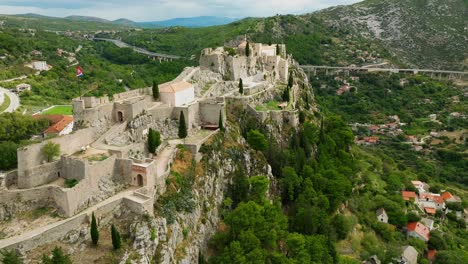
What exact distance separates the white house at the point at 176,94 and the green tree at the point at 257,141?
7941mm

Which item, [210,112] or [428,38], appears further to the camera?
[428,38]

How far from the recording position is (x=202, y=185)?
3616 centimetres

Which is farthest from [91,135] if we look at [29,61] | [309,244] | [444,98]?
[444,98]

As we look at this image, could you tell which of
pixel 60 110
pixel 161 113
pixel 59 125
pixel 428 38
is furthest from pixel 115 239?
pixel 428 38

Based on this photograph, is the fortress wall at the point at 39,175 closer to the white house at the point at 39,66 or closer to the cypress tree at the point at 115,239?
the cypress tree at the point at 115,239

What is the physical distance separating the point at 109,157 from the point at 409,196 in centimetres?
4852

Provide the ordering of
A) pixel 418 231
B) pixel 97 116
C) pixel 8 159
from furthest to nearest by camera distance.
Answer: pixel 418 231
pixel 97 116
pixel 8 159

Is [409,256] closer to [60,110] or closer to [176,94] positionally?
[176,94]

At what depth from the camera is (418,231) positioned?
53781 millimetres

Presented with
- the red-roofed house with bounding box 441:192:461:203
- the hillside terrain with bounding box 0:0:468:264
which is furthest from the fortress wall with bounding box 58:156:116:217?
the red-roofed house with bounding box 441:192:461:203

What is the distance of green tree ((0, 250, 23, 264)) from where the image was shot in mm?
22781

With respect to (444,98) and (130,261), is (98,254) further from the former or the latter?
(444,98)

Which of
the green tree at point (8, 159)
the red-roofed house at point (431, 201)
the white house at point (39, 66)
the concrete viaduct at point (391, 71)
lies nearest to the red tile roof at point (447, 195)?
the red-roofed house at point (431, 201)

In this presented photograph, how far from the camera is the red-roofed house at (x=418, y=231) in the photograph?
175 ft
